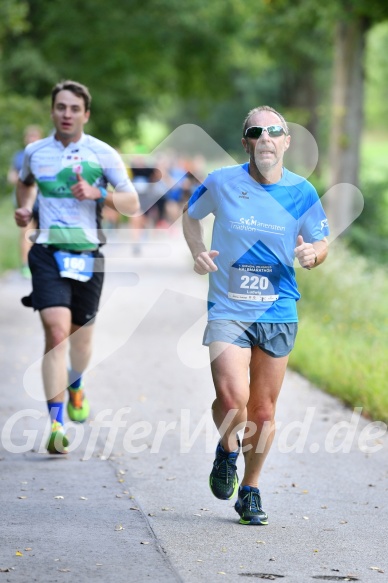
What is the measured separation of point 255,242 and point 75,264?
2195 millimetres

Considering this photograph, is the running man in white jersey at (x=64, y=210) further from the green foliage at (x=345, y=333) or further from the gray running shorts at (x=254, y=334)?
the green foliage at (x=345, y=333)

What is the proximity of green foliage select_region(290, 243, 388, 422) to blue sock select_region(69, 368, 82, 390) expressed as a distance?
2194mm

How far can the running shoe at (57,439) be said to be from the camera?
25.8 feet

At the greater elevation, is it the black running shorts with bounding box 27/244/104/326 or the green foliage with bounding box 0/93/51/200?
the black running shorts with bounding box 27/244/104/326

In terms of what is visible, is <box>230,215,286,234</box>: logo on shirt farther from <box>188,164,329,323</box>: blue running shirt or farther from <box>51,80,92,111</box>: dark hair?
<box>51,80,92,111</box>: dark hair

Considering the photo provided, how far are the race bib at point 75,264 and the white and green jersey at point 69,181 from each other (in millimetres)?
61

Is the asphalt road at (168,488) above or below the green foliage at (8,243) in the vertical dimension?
above

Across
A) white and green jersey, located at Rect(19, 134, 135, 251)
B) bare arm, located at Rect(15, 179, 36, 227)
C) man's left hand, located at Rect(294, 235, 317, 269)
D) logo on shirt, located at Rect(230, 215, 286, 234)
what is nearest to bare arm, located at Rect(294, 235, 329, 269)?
man's left hand, located at Rect(294, 235, 317, 269)

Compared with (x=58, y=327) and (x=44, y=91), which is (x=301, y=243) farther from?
(x=44, y=91)

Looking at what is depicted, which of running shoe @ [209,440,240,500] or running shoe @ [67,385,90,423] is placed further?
running shoe @ [67,385,90,423]

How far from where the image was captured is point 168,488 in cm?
717

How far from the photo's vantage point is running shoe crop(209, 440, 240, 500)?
6.38m

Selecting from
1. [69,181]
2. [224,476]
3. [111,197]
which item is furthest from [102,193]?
[224,476]

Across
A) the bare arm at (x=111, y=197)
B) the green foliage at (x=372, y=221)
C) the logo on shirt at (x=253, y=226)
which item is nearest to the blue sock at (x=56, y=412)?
the bare arm at (x=111, y=197)
